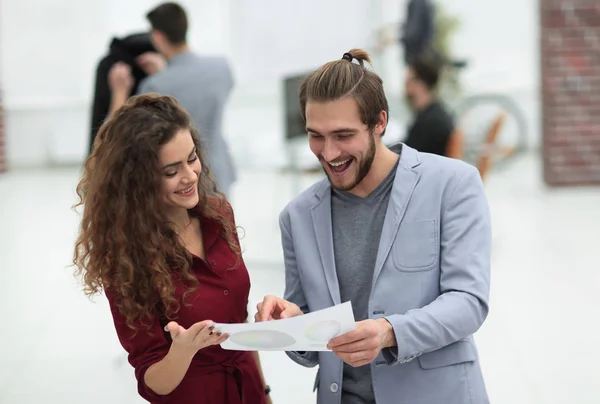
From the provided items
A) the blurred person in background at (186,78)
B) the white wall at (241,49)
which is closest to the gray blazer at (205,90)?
the blurred person in background at (186,78)

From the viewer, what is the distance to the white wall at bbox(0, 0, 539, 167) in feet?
35.7

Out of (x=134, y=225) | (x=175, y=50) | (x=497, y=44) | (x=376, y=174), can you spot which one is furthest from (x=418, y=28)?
(x=134, y=225)

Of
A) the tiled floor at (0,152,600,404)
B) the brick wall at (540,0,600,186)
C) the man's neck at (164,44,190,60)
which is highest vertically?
the man's neck at (164,44,190,60)

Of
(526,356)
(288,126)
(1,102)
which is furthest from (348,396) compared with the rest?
(1,102)

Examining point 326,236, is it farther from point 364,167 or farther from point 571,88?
point 571,88

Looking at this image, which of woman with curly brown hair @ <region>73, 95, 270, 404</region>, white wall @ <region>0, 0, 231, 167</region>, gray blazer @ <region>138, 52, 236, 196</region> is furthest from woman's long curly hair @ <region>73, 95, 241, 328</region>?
white wall @ <region>0, 0, 231, 167</region>

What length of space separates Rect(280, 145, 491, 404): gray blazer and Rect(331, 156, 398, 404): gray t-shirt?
0.11ft

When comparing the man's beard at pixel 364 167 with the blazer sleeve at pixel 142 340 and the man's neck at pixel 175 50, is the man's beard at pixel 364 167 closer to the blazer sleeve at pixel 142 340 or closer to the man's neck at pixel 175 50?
the blazer sleeve at pixel 142 340

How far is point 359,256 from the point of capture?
2.10 m

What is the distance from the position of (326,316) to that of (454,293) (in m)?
0.32

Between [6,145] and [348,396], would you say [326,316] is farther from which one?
[6,145]

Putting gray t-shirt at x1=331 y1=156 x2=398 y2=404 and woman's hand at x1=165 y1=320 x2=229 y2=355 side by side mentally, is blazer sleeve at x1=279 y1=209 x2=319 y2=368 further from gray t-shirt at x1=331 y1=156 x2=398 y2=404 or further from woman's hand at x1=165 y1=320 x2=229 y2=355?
woman's hand at x1=165 y1=320 x2=229 y2=355

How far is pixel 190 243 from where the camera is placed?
2.27 metres

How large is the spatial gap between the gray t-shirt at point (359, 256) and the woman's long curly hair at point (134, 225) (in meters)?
0.35
